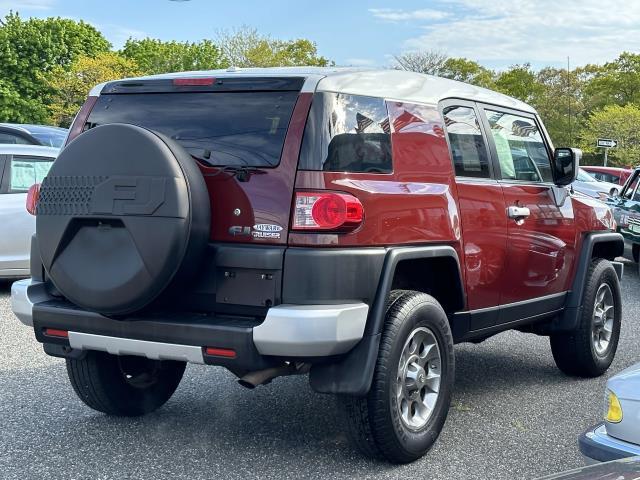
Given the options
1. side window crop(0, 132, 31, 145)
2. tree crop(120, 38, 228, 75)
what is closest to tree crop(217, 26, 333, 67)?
tree crop(120, 38, 228, 75)

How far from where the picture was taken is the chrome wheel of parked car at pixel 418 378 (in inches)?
157

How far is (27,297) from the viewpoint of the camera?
410cm

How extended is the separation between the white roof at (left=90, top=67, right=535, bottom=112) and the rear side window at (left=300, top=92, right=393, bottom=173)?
2.1 inches

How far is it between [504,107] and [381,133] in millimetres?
1706

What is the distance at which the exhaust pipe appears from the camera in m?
3.80

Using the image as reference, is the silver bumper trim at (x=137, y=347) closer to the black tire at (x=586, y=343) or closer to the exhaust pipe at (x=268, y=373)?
the exhaust pipe at (x=268, y=373)

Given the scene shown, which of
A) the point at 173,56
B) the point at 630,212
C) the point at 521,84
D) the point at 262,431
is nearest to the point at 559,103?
the point at 521,84

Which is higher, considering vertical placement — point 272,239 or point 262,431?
point 272,239

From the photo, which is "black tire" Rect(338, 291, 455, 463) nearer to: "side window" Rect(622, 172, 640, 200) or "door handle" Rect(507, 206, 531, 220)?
"door handle" Rect(507, 206, 531, 220)

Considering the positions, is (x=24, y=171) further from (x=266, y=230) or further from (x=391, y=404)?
(x=391, y=404)

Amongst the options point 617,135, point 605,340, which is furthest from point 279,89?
point 617,135

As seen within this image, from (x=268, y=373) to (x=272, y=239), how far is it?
661 mm

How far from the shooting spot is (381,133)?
398 centimetres

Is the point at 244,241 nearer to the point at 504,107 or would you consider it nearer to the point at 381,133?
the point at 381,133
